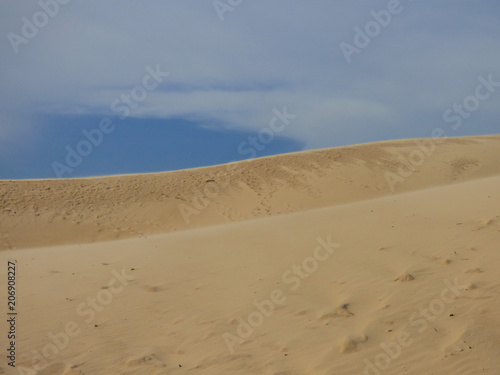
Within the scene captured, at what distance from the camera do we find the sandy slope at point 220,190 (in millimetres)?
19141

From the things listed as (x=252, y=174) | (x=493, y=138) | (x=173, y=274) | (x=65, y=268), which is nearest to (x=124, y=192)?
(x=252, y=174)

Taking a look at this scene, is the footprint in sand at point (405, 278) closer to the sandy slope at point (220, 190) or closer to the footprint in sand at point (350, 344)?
the footprint in sand at point (350, 344)

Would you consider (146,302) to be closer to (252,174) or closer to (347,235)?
(347,235)

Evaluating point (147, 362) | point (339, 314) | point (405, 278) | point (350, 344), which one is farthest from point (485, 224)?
point (147, 362)

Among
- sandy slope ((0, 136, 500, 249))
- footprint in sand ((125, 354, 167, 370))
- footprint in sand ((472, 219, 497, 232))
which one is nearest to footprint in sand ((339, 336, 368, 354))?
footprint in sand ((125, 354, 167, 370))

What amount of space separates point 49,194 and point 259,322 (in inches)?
693

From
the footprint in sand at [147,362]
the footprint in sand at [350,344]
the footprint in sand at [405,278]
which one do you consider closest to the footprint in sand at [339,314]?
the footprint in sand at [350,344]

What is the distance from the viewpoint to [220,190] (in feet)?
72.4

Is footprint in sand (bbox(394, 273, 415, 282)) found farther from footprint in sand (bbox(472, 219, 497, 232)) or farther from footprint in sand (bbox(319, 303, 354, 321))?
footprint in sand (bbox(472, 219, 497, 232))

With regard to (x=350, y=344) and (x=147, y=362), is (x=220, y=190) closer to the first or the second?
(x=147, y=362)

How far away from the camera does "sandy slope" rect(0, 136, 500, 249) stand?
19.1m

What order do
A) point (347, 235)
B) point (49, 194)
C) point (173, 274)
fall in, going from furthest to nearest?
1. point (49, 194)
2. point (347, 235)
3. point (173, 274)

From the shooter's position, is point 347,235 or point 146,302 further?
point 347,235

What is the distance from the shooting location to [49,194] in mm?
21375
